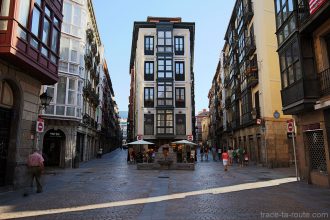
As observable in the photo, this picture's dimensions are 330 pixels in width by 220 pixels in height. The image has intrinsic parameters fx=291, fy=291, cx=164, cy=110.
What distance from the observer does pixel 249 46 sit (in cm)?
2964

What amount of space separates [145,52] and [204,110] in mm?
114901

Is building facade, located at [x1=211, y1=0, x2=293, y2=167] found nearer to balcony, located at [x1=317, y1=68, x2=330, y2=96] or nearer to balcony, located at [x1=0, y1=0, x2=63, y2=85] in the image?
balcony, located at [x1=317, y1=68, x2=330, y2=96]

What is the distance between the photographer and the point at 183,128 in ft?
128

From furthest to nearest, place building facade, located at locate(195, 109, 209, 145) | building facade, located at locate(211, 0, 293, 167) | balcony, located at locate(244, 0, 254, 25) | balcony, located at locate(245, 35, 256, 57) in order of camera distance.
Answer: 1. building facade, located at locate(195, 109, 209, 145)
2. balcony, located at locate(244, 0, 254, 25)
3. balcony, located at locate(245, 35, 256, 57)
4. building facade, located at locate(211, 0, 293, 167)

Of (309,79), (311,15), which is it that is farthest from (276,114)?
(311,15)

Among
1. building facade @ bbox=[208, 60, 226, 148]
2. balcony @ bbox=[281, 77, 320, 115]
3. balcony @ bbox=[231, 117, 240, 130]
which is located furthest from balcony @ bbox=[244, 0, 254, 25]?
building facade @ bbox=[208, 60, 226, 148]

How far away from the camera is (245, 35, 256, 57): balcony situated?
93.5ft

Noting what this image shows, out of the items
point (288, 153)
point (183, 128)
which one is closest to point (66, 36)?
point (183, 128)

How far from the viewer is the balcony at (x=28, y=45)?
10.2 metres

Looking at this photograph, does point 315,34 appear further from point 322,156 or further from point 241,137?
point 241,137

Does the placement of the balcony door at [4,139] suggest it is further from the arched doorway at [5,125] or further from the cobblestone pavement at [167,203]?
the cobblestone pavement at [167,203]

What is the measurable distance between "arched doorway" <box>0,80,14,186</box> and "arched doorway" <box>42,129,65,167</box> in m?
14.4

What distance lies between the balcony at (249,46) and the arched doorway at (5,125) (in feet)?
74.8

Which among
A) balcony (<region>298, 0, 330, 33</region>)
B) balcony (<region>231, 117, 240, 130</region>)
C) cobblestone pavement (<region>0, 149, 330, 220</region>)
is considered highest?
balcony (<region>298, 0, 330, 33</region>)
